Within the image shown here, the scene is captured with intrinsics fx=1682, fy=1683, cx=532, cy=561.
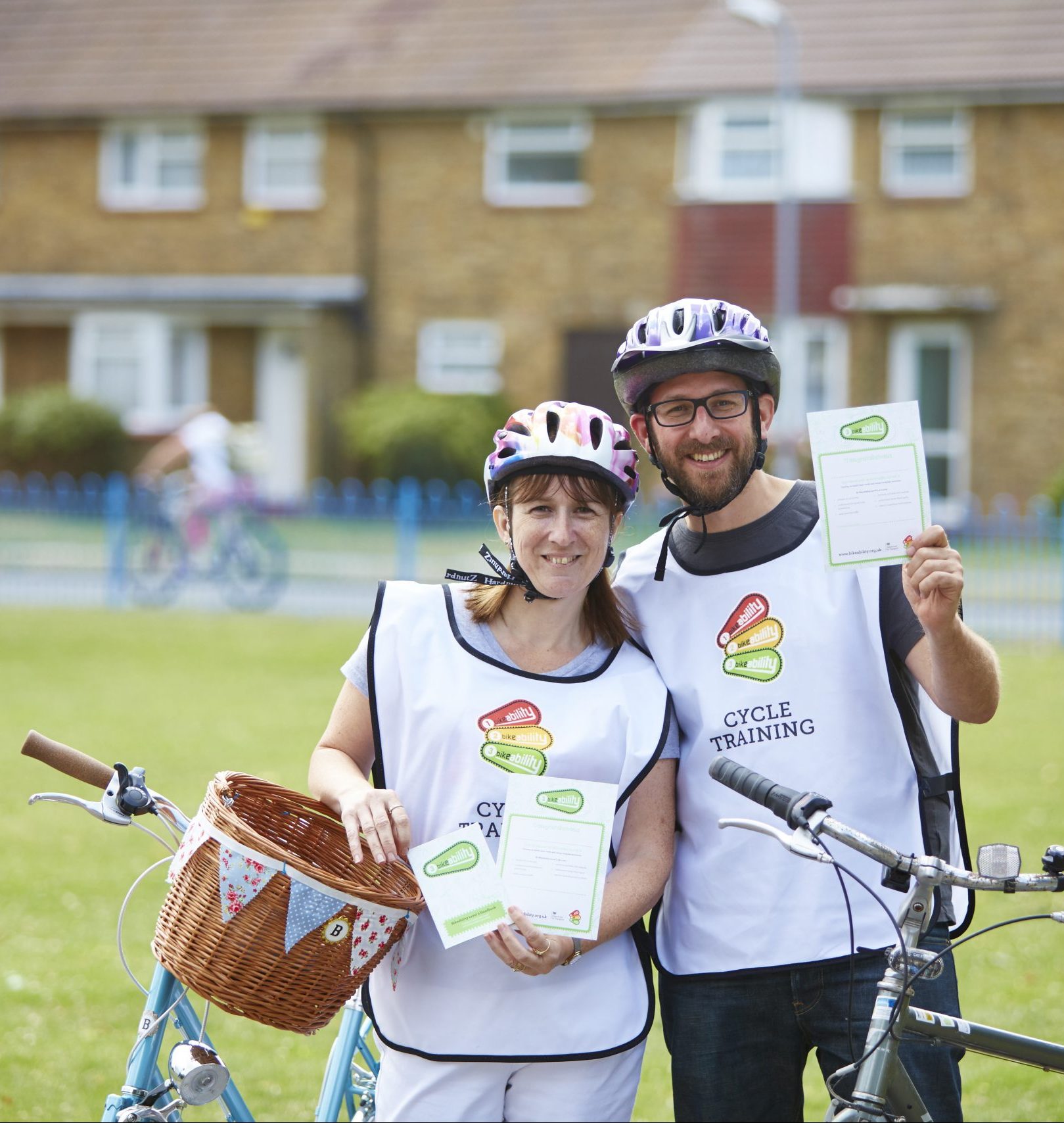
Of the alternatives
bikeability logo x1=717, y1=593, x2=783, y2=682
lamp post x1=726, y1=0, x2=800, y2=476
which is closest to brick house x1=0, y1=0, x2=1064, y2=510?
lamp post x1=726, y1=0, x2=800, y2=476

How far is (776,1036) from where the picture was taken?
335 centimetres

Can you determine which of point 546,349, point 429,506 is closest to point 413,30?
point 546,349

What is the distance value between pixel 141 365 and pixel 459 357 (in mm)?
5674

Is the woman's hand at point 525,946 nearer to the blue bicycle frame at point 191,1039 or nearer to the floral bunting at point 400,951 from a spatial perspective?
the floral bunting at point 400,951

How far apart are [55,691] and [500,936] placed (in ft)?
33.7

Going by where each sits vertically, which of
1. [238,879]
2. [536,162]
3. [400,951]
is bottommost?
[400,951]

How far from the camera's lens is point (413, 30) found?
93.1 ft

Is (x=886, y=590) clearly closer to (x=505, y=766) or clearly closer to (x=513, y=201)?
(x=505, y=766)

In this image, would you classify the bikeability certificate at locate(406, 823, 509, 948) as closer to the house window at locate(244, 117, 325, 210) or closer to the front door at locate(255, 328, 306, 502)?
the front door at locate(255, 328, 306, 502)

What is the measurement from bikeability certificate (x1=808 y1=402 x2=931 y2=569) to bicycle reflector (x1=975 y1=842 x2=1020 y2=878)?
62 cm

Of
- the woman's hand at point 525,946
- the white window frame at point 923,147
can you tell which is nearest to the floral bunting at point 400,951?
the woman's hand at point 525,946

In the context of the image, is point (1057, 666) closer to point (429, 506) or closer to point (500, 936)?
point (429, 506)

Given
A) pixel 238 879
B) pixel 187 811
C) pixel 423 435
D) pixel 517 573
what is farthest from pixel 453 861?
pixel 423 435

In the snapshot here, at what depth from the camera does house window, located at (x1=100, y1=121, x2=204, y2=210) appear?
94.9 ft
